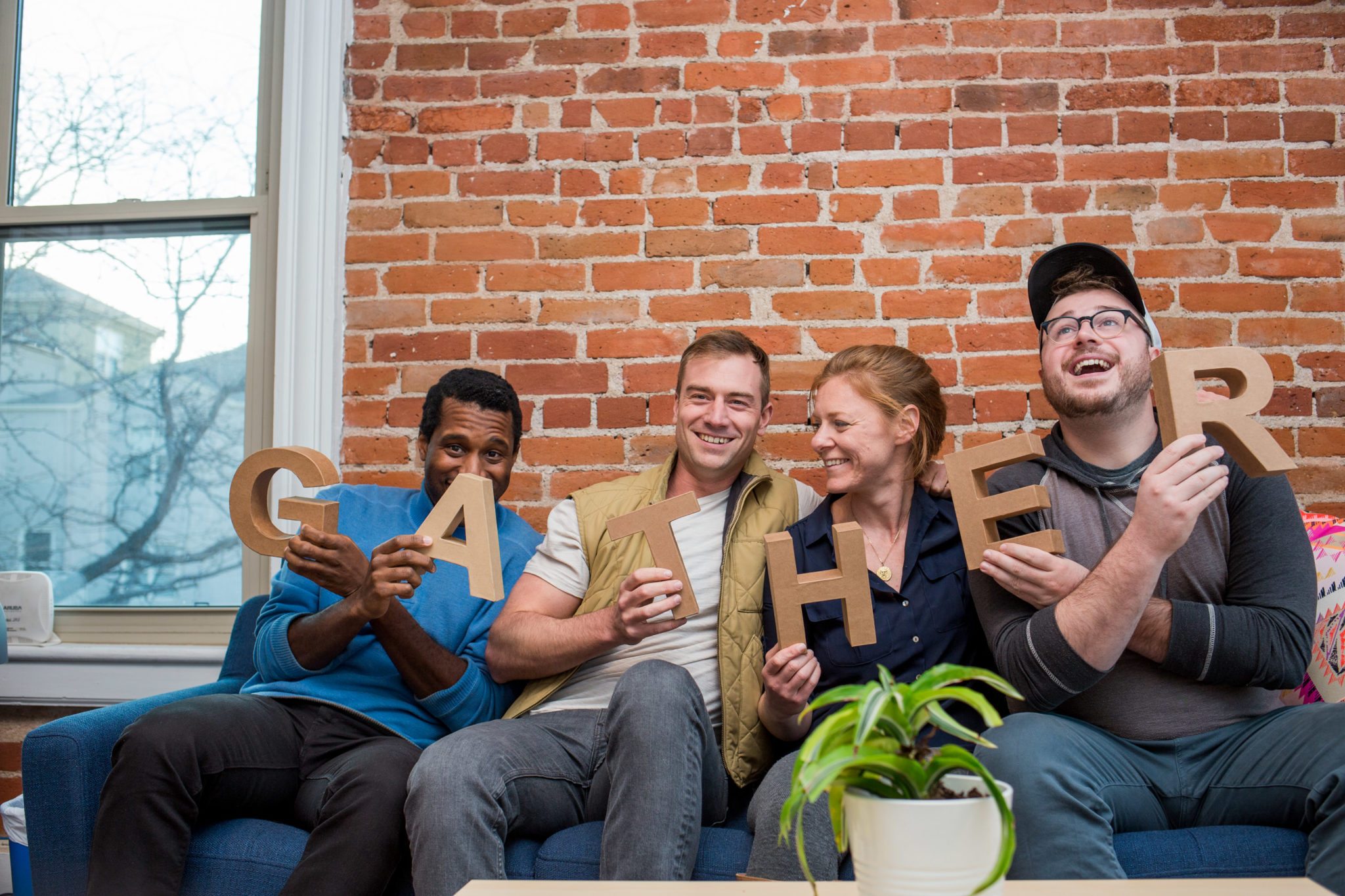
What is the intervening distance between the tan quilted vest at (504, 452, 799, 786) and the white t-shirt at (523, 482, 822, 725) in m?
0.03

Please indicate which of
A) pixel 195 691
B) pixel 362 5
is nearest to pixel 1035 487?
pixel 195 691

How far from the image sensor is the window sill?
247 cm

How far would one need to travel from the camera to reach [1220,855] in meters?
1.47

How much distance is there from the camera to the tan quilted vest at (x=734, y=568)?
1799 millimetres

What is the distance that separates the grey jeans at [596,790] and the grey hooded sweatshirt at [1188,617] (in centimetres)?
56

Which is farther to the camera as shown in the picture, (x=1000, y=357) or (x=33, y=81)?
(x=33, y=81)

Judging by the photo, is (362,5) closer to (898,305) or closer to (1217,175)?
(898,305)

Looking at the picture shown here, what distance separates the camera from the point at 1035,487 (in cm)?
160

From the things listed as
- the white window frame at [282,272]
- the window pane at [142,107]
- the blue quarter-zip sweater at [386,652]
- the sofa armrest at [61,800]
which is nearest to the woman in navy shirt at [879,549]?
the blue quarter-zip sweater at [386,652]

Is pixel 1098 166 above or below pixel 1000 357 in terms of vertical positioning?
above

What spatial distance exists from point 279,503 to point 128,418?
1.10m

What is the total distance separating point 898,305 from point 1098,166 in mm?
601

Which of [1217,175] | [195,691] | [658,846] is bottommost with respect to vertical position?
[658,846]

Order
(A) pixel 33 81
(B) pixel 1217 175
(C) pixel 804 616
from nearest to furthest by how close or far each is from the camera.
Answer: (C) pixel 804 616, (B) pixel 1217 175, (A) pixel 33 81
